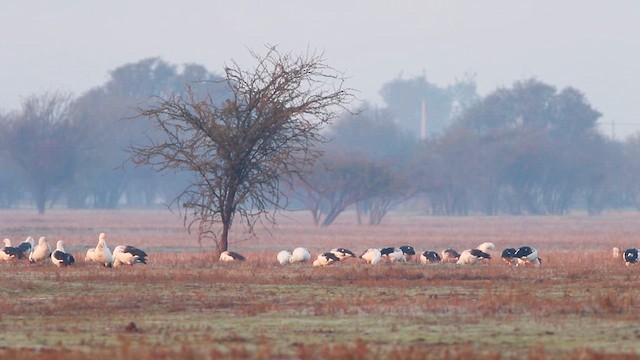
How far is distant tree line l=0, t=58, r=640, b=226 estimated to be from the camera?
11006 cm

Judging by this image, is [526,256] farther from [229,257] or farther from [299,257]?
[229,257]

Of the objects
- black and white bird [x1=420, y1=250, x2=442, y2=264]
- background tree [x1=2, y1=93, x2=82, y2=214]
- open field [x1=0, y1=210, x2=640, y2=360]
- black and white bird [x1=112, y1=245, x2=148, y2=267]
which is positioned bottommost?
open field [x1=0, y1=210, x2=640, y2=360]

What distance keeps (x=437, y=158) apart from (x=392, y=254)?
85.9 meters

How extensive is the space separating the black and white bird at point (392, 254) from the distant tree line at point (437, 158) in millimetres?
52210

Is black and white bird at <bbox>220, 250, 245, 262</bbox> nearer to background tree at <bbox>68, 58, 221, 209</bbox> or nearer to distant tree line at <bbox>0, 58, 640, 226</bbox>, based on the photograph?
distant tree line at <bbox>0, 58, 640, 226</bbox>

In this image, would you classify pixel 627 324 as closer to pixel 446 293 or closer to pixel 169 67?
pixel 446 293

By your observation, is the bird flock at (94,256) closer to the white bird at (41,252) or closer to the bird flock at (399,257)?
the white bird at (41,252)

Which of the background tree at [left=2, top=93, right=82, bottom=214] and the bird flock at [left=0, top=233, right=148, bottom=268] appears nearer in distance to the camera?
the bird flock at [left=0, top=233, right=148, bottom=268]

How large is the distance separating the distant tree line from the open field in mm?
59066

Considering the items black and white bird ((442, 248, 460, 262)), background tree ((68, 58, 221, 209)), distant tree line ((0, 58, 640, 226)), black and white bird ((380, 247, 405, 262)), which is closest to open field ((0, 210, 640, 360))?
black and white bird ((380, 247, 405, 262))

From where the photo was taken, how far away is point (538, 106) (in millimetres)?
138500

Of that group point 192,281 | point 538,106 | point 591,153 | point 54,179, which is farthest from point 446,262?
point 538,106

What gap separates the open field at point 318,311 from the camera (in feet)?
48.1

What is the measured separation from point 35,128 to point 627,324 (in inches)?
3979
